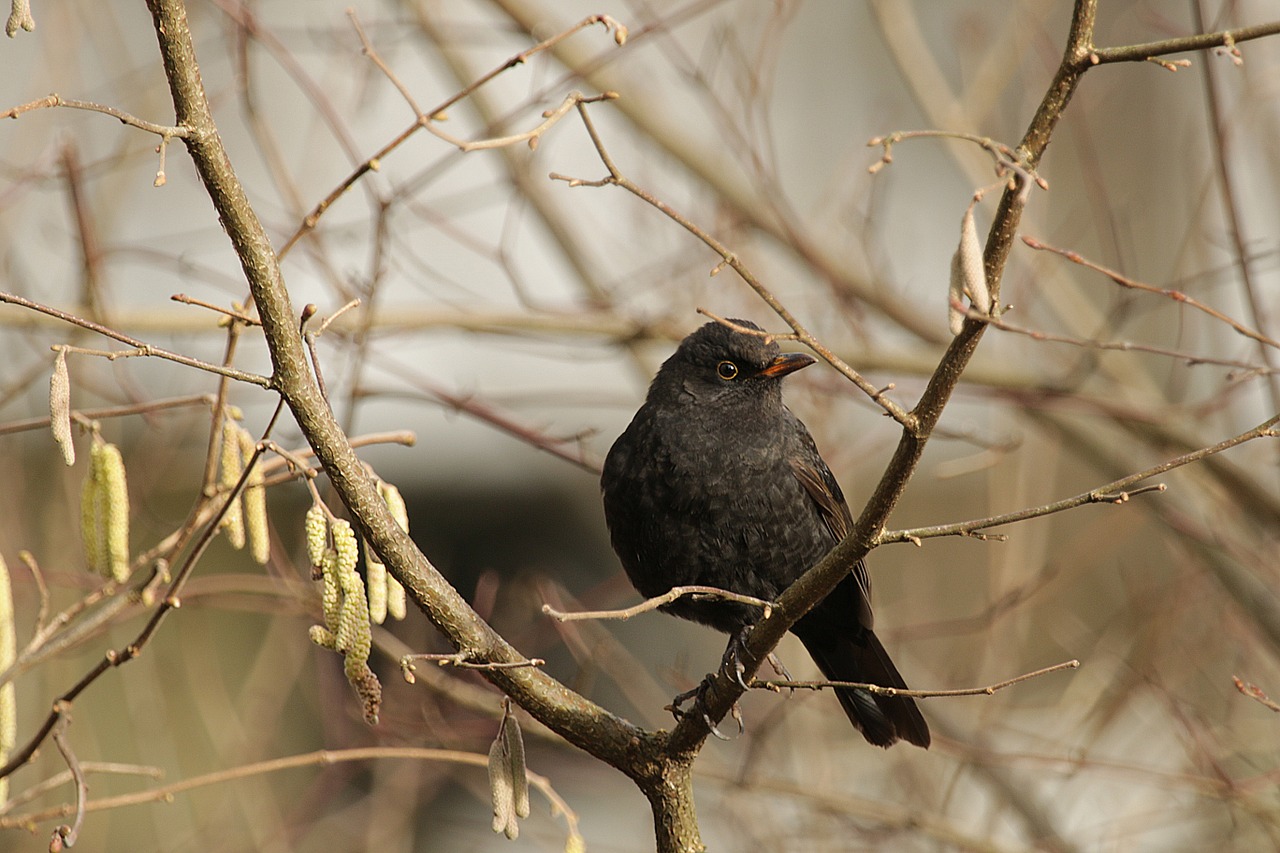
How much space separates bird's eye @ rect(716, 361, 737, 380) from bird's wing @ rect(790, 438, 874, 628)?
32cm

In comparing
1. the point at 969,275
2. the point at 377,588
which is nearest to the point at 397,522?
the point at 377,588

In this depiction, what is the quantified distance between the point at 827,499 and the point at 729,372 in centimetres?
53

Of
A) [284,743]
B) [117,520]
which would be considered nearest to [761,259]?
[284,743]

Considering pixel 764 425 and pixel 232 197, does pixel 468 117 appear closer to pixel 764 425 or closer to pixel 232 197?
pixel 764 425

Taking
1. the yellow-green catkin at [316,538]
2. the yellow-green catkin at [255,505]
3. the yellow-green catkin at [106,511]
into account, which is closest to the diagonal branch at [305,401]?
the yellow-green catkin at [316,538]

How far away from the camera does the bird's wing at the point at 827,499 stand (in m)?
4.08

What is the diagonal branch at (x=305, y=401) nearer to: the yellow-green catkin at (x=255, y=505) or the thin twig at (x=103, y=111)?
the thin twig at (x=103, y=111)

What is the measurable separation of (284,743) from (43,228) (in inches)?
143

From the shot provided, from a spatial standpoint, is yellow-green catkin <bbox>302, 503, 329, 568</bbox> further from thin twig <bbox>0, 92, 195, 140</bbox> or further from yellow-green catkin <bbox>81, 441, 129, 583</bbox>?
thin twig <bbox>0, 92, 195, 140</bbox>

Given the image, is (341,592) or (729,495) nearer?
(341,592)

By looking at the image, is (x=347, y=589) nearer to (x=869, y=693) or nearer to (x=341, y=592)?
(x=341, y=592)

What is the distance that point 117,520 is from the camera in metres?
Answer: 2.62

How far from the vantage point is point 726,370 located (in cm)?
423

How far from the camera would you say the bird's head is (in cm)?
416
